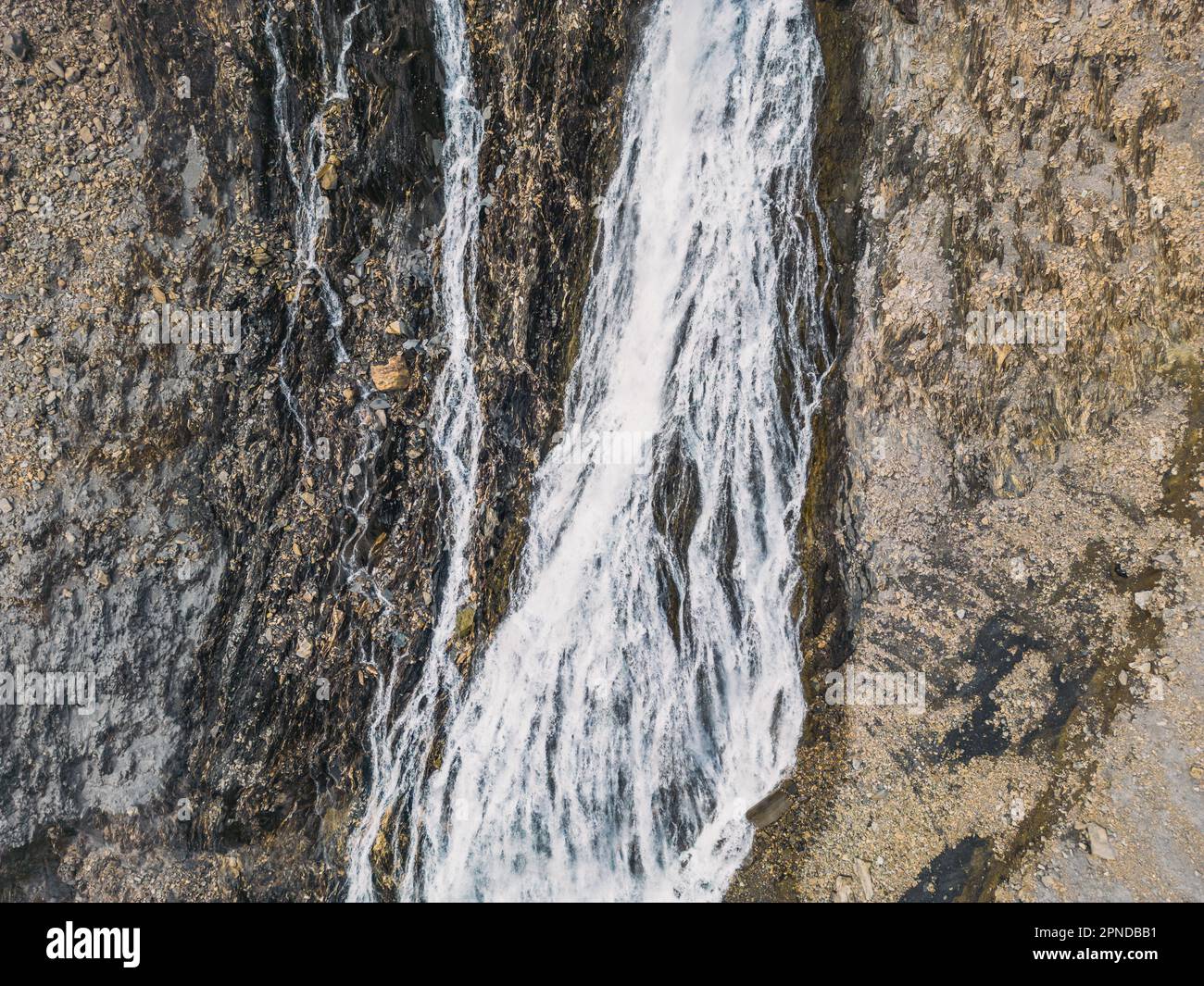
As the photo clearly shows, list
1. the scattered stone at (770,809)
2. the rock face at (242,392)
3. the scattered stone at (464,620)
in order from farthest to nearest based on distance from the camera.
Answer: the scattered stone at (464,620) → the scattered stone at (770,809) → the rock face at (242,392)

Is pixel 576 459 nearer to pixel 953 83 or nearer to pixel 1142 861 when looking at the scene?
pixel 953 83

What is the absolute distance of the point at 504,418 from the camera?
1388cm

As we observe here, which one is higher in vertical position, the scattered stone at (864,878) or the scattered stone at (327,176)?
the scattered stone at (327,176)

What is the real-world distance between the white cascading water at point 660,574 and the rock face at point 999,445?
99 cm

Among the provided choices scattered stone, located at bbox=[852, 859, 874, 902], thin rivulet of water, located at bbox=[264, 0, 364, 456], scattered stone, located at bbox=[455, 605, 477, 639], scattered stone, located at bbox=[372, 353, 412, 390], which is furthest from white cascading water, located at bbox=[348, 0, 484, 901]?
scattered stone, located at bbox=[852, 859, 874, 902]

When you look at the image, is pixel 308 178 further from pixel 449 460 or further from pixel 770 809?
pixel 770 809

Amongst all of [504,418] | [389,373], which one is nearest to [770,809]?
[504,418]

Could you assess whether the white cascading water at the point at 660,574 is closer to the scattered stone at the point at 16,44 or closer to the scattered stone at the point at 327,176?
the scattered stone at the point at 327,176

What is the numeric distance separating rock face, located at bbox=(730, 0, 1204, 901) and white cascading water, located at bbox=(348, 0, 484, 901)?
22.6ft

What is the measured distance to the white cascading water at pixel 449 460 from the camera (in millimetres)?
13312

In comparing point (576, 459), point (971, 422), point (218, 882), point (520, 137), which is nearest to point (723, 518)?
point (576, 459)

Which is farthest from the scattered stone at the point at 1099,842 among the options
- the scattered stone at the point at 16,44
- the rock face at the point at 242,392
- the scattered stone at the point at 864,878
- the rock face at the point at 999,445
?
the scattered stone at the point at 16,44
